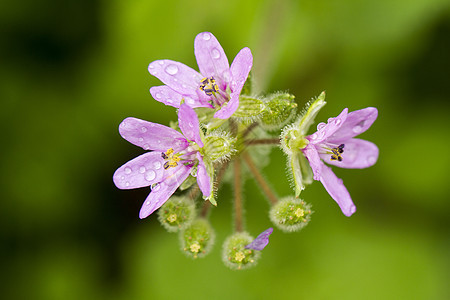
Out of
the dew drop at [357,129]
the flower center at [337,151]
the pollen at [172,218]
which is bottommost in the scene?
the pollen at [172,218]

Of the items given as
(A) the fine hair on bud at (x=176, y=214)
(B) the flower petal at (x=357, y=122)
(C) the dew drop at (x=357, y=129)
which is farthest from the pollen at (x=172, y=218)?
(C) the dew drop at (x=357, y=129)

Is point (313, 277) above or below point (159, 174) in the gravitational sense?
below

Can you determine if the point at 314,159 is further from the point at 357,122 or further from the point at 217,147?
the point at 217,147

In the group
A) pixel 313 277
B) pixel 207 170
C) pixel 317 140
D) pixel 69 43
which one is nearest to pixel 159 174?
pixel 207 170

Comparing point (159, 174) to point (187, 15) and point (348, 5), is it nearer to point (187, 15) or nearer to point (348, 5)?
point (187, 15)

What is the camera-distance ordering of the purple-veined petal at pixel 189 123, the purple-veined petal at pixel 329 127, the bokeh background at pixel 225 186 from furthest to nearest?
the bokeh background at pixel 225 186 < the purple-veined petal at pixel 329 127 < the purple-veined petal at pixel 189 123

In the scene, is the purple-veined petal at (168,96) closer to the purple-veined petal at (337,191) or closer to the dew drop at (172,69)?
the dew drop at (172,69)

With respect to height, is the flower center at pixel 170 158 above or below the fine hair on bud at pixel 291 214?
above
